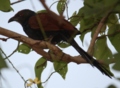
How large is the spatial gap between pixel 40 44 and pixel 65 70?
0.25m

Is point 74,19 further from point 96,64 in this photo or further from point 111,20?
point 96,64

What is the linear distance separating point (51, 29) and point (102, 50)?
275mm

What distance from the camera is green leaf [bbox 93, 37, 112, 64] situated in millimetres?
1226

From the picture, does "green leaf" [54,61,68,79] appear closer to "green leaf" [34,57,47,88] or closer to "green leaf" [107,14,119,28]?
"green leaf" [34,57,47,88]

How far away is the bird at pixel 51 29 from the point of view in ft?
3.49

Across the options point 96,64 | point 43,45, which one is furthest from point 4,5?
point 96,64

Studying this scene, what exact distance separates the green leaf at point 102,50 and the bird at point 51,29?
0.08 meters

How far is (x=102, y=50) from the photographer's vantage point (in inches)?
49.3

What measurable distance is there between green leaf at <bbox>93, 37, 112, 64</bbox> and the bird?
80 millimetres

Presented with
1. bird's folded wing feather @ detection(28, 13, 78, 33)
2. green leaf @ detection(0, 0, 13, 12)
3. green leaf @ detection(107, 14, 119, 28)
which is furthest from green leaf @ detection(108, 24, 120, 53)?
green leaf @ detection(0, 0, 13, 12)

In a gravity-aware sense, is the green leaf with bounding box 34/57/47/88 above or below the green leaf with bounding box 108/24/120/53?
below

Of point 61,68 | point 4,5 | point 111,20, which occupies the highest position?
point 4,5

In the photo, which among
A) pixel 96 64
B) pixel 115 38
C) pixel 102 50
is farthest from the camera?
pixel 102 50

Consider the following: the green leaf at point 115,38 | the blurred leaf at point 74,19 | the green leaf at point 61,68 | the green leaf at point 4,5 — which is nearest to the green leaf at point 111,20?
the green leaf at point 115,38
